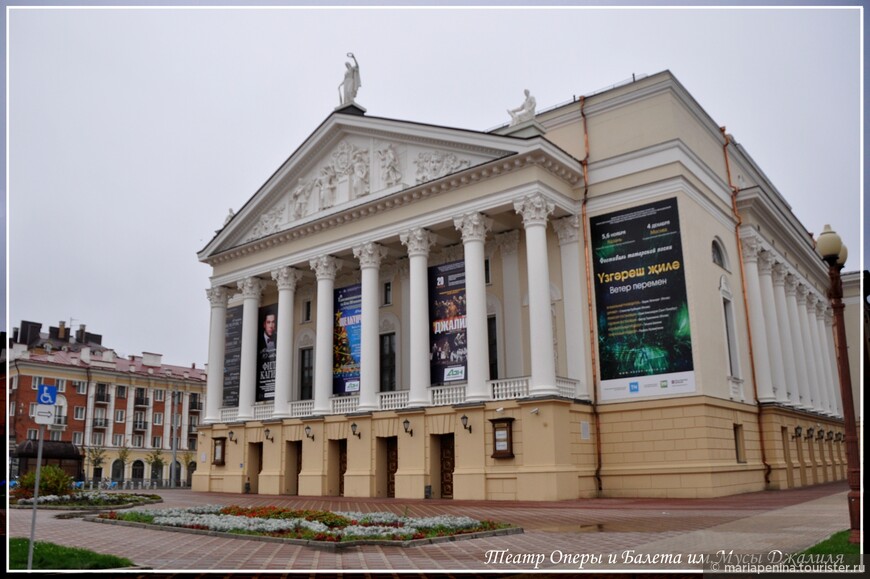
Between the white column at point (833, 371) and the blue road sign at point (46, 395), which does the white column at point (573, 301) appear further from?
the white column at point (833, 371)

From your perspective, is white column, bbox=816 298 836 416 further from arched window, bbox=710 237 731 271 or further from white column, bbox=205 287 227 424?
white column, bbox=205 287 227 424

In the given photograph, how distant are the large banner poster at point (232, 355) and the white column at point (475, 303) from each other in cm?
1480

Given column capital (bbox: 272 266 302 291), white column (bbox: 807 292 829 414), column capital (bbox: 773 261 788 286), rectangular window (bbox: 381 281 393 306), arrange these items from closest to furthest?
rectangular window (bbox: 381 281 393 306) → column capital (bbox: 272 266 302 291) → column capital (bbox: 773 261 788 286) → white column (bbox: 807 292 829 414)

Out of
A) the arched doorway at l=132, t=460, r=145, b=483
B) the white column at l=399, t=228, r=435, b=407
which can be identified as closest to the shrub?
the white column at l=399, t=228, r=435, b=407

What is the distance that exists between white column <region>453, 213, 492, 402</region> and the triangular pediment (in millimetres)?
2266

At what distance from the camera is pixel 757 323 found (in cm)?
3052

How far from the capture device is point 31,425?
52.4 m

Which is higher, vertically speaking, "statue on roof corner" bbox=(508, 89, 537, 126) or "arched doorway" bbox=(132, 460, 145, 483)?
"statue on roof corner" bbox=(508, 89, 537, 126)

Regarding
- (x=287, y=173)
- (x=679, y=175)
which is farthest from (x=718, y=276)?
(x=287, y=173)

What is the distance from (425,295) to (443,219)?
3064 millimetres

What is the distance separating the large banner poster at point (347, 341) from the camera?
104ft

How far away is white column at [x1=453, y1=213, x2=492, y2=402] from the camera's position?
86.3 ft

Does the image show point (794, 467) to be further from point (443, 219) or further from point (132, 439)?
point (132, 439)

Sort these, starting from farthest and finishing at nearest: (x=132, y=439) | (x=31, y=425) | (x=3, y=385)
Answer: (x=132, y=439) < (x=31, y=425) < (x=3, y=385)
